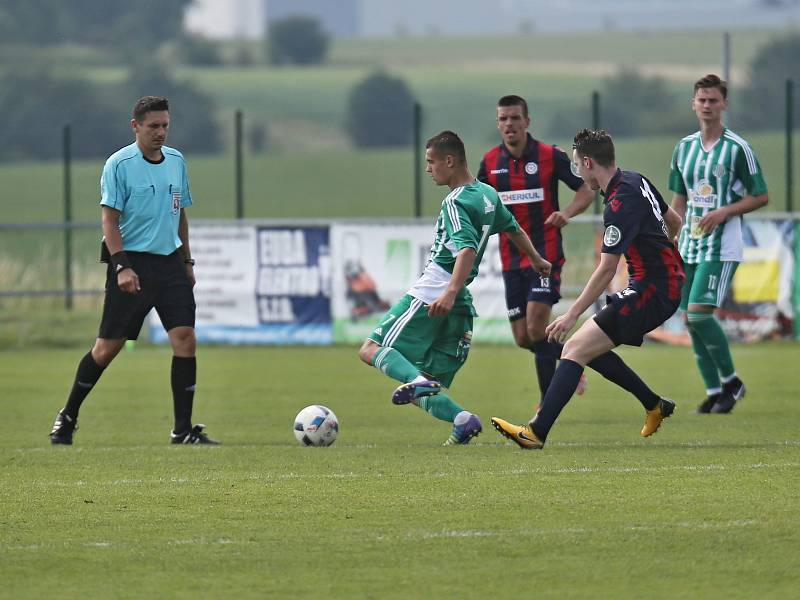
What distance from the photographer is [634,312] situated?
920cm

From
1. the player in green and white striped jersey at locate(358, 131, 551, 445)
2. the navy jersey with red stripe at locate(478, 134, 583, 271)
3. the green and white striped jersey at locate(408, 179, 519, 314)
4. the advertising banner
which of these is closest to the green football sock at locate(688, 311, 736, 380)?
the navy jersey with red stripe at locate(478, 134, 583, 271)

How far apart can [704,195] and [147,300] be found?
4.01m

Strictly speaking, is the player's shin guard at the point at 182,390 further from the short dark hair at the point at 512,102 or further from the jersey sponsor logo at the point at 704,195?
the jersey sponsor logo at the point at 704,195

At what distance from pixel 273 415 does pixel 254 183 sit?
42058mm

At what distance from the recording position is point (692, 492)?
25.1 ft

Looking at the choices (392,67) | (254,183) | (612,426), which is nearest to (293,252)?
(612,426)

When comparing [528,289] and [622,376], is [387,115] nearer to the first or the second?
[528,289]

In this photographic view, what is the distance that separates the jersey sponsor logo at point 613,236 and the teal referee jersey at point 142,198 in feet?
9.24

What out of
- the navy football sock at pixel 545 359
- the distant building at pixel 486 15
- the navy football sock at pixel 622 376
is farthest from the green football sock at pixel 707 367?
the distant building at pixel 486 15

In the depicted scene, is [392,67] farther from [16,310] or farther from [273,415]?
[273,415]

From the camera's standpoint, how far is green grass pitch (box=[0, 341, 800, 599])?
5953mm

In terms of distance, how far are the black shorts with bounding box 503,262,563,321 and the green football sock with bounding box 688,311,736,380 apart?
112cm

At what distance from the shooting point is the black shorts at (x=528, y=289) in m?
11.2

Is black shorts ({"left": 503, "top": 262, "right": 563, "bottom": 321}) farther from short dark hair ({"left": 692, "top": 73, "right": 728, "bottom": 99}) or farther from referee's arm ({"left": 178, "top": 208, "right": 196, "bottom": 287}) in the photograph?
referee's arm ({"left": 178, "top": 208, "right": 196, "bottom": 287})
